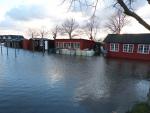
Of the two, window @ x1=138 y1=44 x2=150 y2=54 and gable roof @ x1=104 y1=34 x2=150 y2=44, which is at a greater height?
gable roof @ x1=104 y1=34 x2=150 y2=44

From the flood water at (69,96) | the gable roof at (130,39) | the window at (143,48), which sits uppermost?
the gable roof at (130,39)

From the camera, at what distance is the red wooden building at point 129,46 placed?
38.5m

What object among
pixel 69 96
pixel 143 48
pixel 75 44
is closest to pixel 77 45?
pixel 75 44

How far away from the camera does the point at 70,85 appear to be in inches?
649

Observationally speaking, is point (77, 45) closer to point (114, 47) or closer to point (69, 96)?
point (114, 47)

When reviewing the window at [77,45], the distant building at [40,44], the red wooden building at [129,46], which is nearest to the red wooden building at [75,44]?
the window at [77,45]

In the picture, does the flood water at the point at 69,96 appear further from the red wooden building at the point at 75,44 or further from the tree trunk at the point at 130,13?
the red wooden building at the point at 75,44

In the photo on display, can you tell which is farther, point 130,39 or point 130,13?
point 130,39

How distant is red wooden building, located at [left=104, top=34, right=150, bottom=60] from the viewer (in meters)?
38.5

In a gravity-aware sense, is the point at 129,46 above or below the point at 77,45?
below

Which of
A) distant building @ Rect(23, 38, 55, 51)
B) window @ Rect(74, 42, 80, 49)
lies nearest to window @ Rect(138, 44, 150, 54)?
window @ Rect(74, 42, 80, 49)

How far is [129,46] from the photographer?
A: 4056 centimetres

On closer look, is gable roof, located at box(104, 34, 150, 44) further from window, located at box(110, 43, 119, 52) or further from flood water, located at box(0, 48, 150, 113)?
flood water, located at box(0, 48, 150, 113)

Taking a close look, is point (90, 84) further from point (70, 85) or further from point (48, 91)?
point (48, 91)
